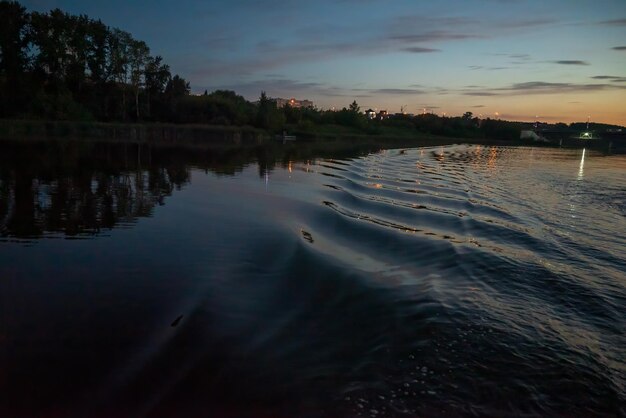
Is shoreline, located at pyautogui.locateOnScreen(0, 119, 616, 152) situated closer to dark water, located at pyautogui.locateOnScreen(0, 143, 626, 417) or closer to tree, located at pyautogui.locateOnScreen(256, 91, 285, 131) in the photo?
tree, located at pyautogui.locateOnScreen(256, 91, 285, 131)

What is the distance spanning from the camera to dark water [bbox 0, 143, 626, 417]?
5.05 metres

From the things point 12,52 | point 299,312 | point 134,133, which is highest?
point 12,52

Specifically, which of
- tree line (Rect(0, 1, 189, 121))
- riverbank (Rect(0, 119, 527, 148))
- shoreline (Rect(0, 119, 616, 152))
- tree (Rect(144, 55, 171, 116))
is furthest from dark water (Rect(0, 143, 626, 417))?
tree (Rect(144, 55, 171, 116))

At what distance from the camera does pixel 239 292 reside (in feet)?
26.2

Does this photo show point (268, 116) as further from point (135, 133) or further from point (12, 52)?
point (12, 52)

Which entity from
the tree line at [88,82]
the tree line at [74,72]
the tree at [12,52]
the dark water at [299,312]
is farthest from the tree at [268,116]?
the dark water at [299,312]

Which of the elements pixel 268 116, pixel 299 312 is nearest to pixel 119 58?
pixel 268 116

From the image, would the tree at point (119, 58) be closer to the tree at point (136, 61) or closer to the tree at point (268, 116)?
the tree at point (136, 61)

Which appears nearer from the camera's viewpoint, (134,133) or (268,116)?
(134,133)

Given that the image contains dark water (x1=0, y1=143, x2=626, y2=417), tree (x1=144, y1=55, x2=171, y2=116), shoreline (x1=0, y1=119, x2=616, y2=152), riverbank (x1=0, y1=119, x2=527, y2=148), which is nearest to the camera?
dark water (x1=0, y1=143, x2=626, y2=417)

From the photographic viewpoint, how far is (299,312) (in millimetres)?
7348

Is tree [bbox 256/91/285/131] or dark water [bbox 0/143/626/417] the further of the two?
tree [bbox 256/91/285/131]

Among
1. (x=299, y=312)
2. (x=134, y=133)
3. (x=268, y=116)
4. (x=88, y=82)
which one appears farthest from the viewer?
(x=268, y=116)

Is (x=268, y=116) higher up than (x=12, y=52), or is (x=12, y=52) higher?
(x=12, y=52)
